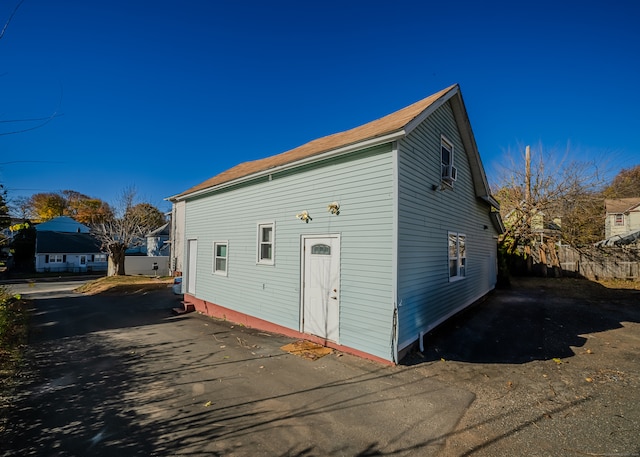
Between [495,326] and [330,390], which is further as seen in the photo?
[495,326]

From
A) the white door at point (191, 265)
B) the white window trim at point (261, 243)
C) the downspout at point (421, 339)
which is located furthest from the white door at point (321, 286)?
the white door at point (191, 265)

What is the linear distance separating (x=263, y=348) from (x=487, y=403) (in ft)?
14.7

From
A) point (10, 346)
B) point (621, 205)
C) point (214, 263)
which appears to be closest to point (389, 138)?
point (214, 263)

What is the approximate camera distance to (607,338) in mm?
6992

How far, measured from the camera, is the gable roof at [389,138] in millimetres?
5656

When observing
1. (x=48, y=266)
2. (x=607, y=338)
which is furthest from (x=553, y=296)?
(x=48, y=266)

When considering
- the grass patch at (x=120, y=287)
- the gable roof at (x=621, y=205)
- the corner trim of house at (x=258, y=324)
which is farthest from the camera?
the gable roof at (x=621, y=205)

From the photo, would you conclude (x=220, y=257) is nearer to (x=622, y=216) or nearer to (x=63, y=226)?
(x=622, y=216)

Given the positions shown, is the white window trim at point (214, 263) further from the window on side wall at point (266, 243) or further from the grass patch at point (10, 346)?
the grass patch at point (10, 346)

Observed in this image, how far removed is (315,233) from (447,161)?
4.48 metres

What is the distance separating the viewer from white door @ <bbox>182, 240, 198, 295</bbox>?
453 inches

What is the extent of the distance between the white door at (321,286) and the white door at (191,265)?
6412 millimetres

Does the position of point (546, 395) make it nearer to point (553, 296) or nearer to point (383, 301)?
point (383, 301)

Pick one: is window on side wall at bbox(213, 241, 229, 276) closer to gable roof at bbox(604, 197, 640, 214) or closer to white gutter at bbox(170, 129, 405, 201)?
white gutter at bbox(170, 129, 405, 201)
